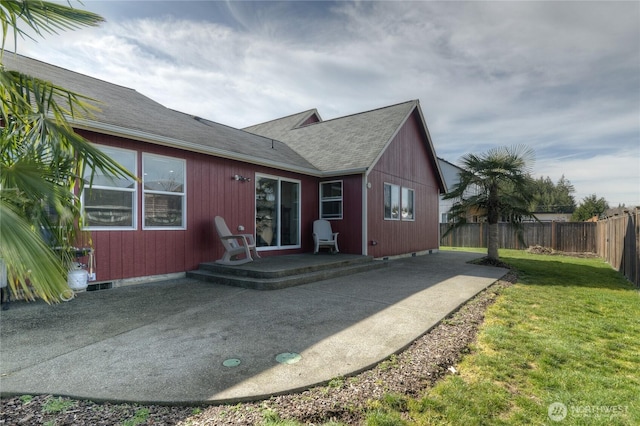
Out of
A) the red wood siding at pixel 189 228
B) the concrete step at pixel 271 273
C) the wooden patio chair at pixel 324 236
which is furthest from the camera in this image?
the wooden patio chair at pixel 324 236

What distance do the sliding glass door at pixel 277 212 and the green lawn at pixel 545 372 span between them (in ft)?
18.3

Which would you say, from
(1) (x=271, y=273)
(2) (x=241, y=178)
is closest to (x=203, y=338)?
(1) (x=271, y=273)

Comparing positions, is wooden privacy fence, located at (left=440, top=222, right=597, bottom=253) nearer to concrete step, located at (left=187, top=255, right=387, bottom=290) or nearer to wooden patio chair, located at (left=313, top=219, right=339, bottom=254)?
wooden patio chair, located at (left=313, top=219, right=339, bottom=254)

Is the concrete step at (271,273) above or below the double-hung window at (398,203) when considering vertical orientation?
below

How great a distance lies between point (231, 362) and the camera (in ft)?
9.16

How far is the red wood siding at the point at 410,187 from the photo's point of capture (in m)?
9.91

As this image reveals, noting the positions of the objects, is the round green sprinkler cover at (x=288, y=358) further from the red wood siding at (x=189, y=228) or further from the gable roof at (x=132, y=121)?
the gable roof at (x=132, y=121)

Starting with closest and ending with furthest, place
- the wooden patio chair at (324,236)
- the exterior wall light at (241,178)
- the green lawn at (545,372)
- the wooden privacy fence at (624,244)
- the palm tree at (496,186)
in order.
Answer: the green lawn at (545,372)
the wooden privacy fence at (624,244)
the exterior wall light at (241,178)
the wooden patio chair at (324,236)
the palm tree at (496,186)

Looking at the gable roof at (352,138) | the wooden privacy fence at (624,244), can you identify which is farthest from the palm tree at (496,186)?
the gable roof at (352,138)

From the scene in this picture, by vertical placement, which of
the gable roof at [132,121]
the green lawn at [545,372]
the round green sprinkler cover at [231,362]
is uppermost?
the gable roof at [132,121]

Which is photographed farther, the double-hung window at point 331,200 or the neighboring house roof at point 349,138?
the double-hung window at point 331,200

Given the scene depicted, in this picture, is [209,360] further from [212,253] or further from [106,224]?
[212,253]

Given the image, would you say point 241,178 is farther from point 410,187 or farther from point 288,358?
point 410,187

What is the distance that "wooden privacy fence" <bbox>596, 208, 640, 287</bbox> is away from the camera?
23.2ft
